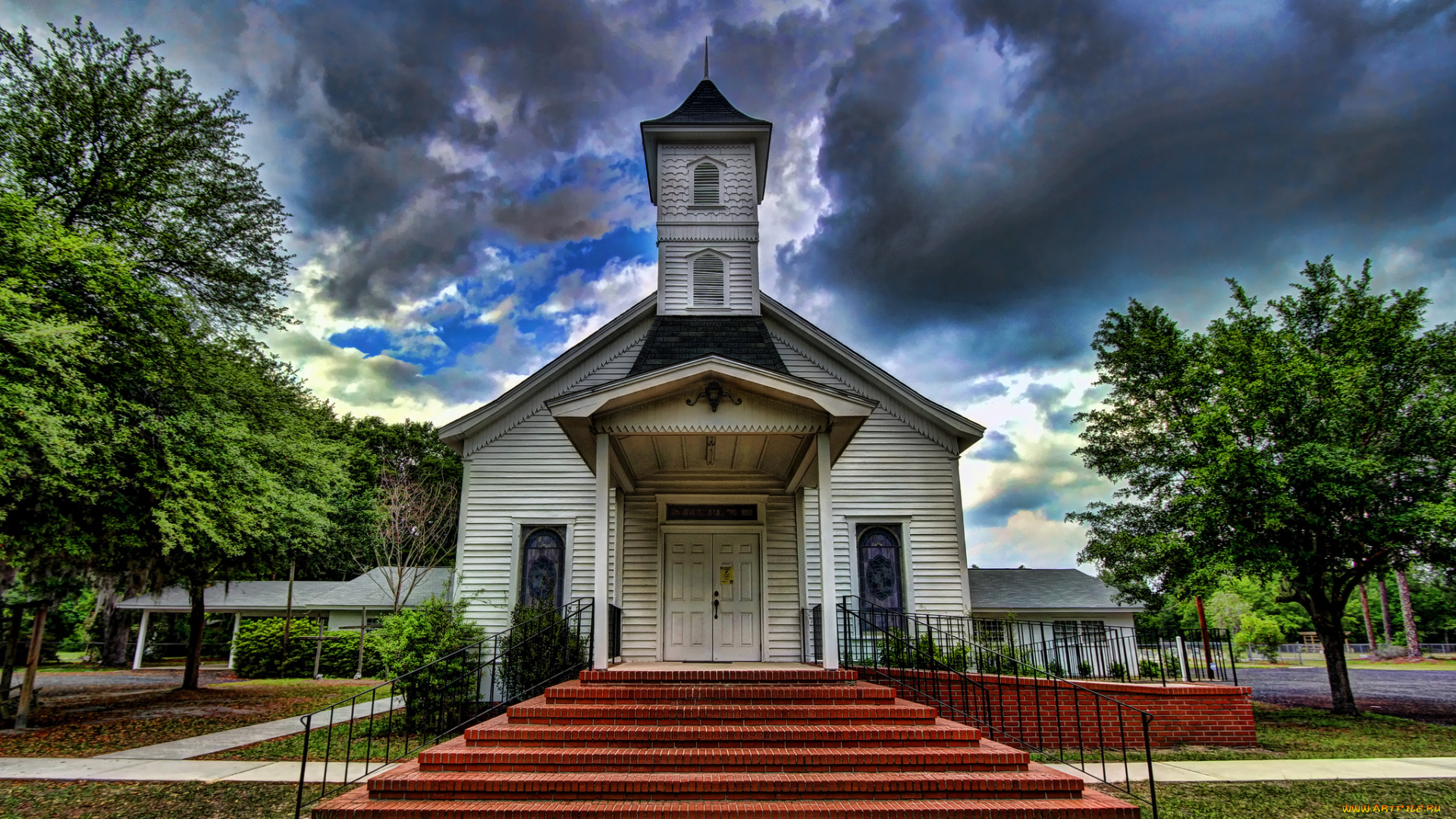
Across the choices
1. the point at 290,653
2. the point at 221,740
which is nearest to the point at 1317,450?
the point at 221,740

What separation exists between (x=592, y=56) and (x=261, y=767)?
554 inches

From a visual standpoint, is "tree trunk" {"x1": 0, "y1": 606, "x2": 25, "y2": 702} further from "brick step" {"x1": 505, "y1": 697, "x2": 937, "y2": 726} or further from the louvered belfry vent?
the louvered belfry vent

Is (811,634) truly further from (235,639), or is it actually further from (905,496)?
(235,639)

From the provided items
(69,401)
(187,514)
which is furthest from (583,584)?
(69,401)

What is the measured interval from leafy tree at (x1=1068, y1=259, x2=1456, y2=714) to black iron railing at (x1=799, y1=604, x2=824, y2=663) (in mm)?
6837

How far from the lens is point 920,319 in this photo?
19.1 meters

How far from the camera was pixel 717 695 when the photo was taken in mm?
6785

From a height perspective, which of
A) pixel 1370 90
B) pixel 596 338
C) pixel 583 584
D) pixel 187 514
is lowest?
pixel 583 584

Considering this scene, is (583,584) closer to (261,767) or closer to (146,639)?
(261,767)

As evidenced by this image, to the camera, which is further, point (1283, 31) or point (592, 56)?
point (592, 56)

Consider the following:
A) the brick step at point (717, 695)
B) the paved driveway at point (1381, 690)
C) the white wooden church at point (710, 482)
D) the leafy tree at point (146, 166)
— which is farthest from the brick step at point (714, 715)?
the paved driveway at point (1381, 690)

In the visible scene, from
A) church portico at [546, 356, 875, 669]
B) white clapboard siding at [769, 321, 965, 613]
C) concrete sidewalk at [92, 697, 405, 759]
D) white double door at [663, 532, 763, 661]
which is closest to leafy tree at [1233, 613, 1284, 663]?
white clapboard siding at [769, 321, 965, 613]

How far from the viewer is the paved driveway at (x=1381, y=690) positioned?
1370 cm

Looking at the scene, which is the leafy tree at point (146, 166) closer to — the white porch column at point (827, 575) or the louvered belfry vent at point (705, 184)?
the louvered belfry vent at point (705, 184)
